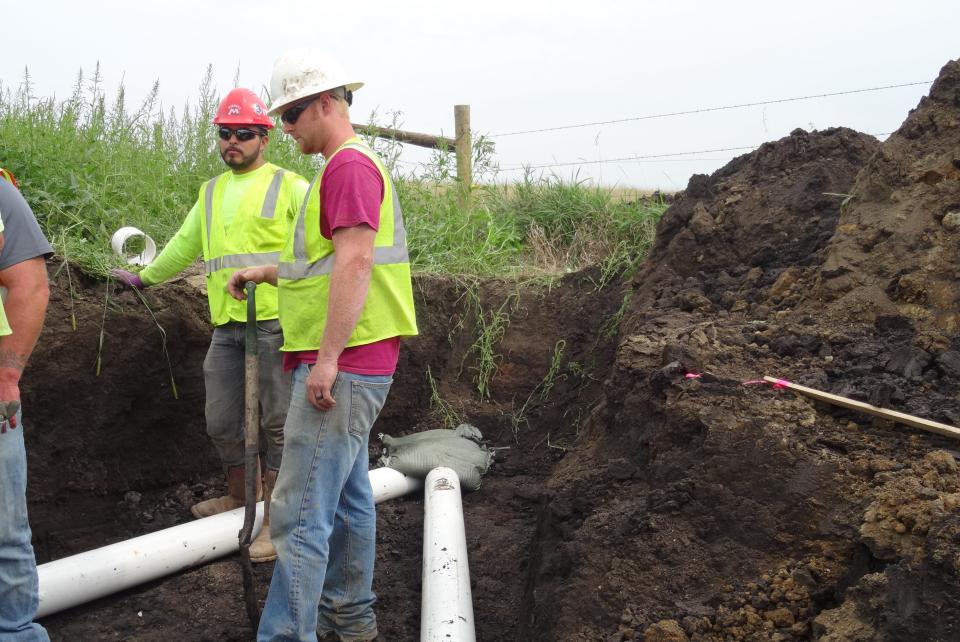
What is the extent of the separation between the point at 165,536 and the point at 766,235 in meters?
3.43

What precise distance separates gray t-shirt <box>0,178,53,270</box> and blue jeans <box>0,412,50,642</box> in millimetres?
500

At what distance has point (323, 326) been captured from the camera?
2750mm

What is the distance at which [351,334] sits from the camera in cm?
264

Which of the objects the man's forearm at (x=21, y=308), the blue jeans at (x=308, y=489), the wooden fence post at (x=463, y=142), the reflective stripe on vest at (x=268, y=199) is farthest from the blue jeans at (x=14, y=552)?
the wooden fence post at (x=463, y=142)

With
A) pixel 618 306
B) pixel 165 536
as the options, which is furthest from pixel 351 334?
pixel 618 306

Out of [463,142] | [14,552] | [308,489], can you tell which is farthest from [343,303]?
[463,142]

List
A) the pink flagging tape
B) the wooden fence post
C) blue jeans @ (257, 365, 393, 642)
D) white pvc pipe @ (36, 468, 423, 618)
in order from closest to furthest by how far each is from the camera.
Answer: blue jeans @ (257, 365, 393, 642)
the pink flagging tape
white pvc pipe @ (36, 468, 423, 618)
the wooden fence post

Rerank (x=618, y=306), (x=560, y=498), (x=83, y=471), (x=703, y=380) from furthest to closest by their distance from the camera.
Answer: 1. (x=618, y=306)
2. (x=83, y=471)
3. (x=560, y=498)
4. (x=703, y=380)

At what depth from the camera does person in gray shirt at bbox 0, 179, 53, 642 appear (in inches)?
101

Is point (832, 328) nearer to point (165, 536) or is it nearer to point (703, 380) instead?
point (703, 380)

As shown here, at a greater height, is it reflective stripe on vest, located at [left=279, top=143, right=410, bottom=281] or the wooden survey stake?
reflective stripe on vest, located at [left=279, top=143, right=410, bottom=281]

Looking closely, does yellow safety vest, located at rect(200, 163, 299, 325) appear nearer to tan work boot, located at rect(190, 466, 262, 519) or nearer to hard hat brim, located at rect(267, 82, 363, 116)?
tan work boot, located at rect(190, 466, 262, 519)

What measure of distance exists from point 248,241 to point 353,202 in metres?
1.28

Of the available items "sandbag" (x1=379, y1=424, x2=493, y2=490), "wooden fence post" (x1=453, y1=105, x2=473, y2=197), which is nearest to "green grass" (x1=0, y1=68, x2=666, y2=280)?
"wooden fence post" (x1=453, y1=105, x2=473, y2=197)
